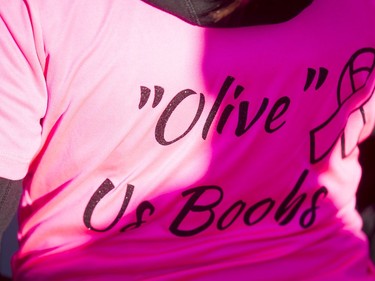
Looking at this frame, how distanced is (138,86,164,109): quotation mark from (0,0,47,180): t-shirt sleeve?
0.16 metres

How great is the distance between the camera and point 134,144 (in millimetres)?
871

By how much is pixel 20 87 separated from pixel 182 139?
30cm

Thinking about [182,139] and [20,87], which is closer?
[20,87]

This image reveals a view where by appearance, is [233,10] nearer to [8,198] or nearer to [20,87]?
[20,87]

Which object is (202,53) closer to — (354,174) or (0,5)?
(0,5)

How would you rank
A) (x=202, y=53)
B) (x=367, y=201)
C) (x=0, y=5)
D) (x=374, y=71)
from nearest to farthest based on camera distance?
(x=0, y=5), (x=202, y=53), (x=374, y=71), (x=367, y=201)

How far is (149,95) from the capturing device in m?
0.84

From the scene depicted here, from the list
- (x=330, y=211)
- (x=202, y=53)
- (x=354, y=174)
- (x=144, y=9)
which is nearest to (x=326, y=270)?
(x=330, y=211)

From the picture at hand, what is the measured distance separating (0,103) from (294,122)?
0.56m

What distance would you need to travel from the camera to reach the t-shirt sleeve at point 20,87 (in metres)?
0.73

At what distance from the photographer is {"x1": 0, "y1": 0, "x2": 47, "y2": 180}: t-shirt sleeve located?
0.73 m

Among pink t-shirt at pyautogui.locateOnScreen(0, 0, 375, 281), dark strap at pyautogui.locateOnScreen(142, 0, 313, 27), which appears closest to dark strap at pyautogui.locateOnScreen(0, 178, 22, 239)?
pink t-shirt at pyautogui.locateOnScreen(0, 0, 375, 281)

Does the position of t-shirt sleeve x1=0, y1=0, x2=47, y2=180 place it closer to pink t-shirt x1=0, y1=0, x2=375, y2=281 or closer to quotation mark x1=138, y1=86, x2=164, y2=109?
pink t-shirt x1=0, y1=0, x2=375, y2=281

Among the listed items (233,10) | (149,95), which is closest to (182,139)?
(149,95)
